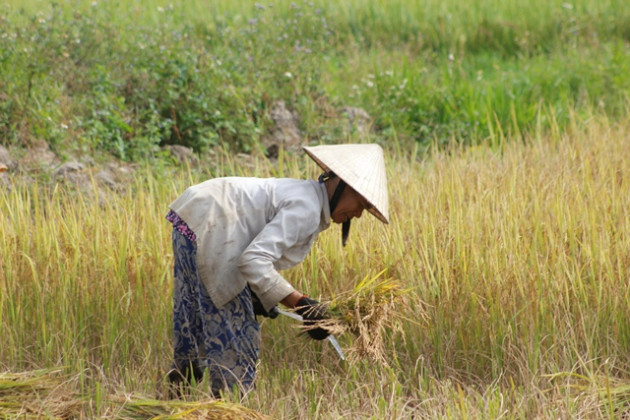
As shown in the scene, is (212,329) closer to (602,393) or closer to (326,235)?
(326,235)

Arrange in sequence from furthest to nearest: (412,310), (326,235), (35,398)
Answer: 1. (326,235)
2. (412,310)
3. (35,398)

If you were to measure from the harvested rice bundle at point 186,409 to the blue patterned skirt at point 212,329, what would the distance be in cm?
A: 27

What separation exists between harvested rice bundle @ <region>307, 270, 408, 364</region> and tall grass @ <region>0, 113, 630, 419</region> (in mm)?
145

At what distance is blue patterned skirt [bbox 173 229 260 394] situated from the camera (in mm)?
3070

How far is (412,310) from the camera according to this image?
3.54m

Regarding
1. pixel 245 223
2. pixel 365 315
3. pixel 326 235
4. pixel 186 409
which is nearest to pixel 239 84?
pixel 326 235

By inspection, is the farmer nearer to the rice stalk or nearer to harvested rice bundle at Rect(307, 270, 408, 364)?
harvested rice bundle at Rect(307, 270, 408, 364)

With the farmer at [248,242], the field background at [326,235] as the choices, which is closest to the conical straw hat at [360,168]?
the farmer at [248,242]

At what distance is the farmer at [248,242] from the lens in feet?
9.48

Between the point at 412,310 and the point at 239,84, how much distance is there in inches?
130

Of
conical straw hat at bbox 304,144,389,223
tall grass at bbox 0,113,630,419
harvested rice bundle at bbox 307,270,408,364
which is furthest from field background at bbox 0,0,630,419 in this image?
conical straw hat at bbox 304,144,389,223

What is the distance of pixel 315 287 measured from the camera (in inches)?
148

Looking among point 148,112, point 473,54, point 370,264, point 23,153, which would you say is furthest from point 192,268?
point 473,54

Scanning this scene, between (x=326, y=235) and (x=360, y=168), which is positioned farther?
(x=326, y=235)
